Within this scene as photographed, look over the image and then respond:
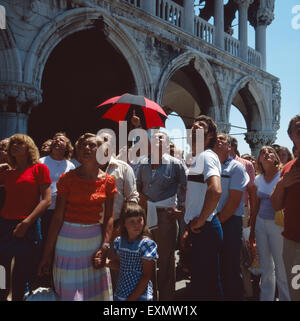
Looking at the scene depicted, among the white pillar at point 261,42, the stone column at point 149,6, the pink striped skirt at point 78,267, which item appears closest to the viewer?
the pink striped skirt at point 78,267

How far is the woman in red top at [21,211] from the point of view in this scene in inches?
99.3

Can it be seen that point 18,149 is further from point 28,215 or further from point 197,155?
point 197,155

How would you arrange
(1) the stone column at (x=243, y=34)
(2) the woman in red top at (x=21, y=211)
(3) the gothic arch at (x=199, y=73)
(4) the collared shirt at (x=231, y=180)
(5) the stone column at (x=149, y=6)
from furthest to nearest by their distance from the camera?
(1) the stone column at (x=243, y=34)
(3) the gothic arch at (x=199, y=73)
(5) the stone column at (x=149, y=6)
(4) the collared shirt at (x=231, y=180)
(2) the woman in red top at (x=21, y=211)

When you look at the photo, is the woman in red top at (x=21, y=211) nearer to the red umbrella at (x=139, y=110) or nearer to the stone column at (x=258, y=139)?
the red umbrella at (x=139, y=110)

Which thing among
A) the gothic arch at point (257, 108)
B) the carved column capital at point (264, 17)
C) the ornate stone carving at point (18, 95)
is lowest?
the ornate stone carving at point (18, 95)

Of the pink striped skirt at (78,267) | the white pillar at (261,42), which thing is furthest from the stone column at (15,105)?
the white pillar at (261,42)

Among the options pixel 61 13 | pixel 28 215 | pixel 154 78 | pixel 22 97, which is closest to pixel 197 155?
pixel 28 215

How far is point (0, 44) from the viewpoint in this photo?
16.5 feet

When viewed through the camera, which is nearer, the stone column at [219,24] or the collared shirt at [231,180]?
the collared shirt at [231,180]

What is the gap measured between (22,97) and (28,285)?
3.47 meters

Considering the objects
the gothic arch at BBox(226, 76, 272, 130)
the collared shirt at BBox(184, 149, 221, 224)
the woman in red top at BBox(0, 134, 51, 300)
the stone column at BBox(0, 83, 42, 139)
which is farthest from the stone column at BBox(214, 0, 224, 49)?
the woman in red top at BBox(0, 134, 51, 300)

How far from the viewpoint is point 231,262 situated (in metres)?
2.79

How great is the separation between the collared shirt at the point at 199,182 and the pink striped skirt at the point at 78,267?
2.38 feet

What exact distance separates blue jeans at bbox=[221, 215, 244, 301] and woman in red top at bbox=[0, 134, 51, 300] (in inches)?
62.5
